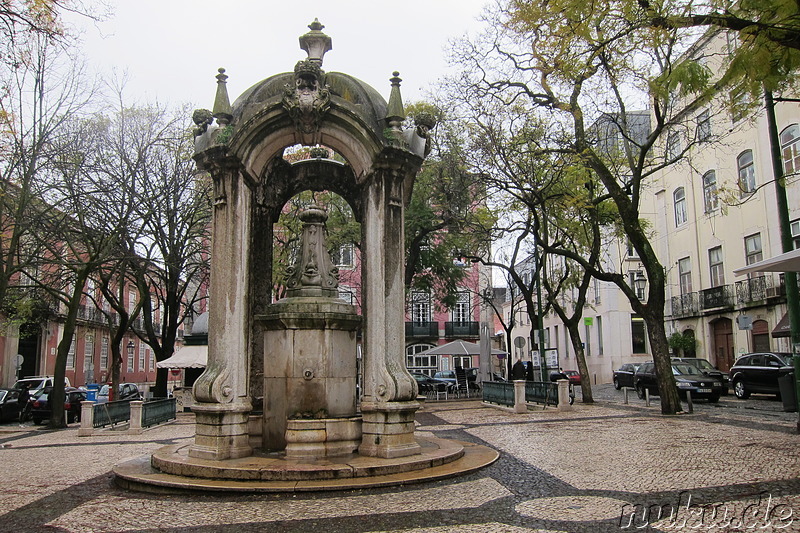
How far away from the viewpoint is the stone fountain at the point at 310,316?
845 centimetres

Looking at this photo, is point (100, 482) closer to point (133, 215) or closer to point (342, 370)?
point (342, 370)

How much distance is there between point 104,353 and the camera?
46.8 m

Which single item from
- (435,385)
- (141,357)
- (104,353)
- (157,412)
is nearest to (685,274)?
(435,385)

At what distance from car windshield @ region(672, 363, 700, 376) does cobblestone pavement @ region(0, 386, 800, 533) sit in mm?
10817

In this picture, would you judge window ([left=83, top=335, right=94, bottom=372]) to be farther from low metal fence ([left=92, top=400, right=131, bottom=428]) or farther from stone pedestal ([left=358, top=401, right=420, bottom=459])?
stone pedestal ([left=358, top=401, right=420, bottom=459])

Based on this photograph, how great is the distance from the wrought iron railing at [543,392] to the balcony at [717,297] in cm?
1540

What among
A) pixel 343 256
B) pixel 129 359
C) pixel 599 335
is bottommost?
pixel 129 359

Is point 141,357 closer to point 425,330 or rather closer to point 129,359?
point 129,359

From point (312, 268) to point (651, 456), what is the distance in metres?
5.74

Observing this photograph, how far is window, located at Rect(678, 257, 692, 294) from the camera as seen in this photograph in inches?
1416

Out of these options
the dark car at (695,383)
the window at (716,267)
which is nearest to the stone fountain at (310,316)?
the dark car at (695,383)

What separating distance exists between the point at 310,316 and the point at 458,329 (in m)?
45.8

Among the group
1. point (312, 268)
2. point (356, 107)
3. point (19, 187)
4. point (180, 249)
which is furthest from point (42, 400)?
point (356, 107)

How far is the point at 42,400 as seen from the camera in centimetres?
2211
